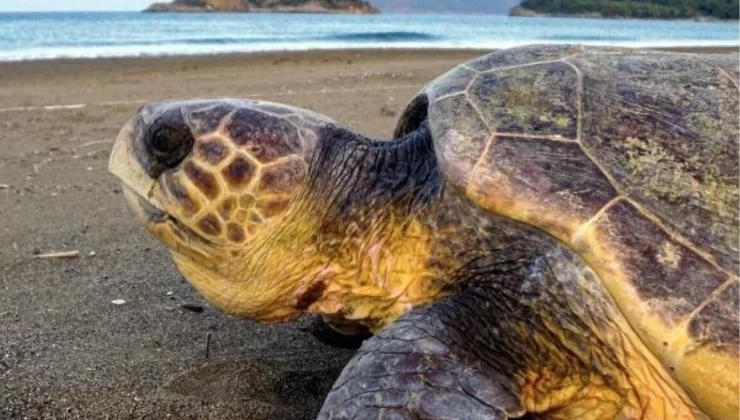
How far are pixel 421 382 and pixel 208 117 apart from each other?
92 centimetres

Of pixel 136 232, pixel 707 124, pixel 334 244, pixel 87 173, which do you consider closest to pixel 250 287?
pixel 334 244

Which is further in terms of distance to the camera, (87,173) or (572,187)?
(87,173)

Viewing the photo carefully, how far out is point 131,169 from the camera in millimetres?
1980

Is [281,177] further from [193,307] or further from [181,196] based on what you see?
[193,307]

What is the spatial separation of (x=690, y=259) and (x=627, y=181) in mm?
203

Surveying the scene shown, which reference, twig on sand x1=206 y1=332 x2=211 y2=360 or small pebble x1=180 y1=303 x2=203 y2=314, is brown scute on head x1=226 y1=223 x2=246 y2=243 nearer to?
twig on sand x1=206 y1=332 x2=211 y2=360

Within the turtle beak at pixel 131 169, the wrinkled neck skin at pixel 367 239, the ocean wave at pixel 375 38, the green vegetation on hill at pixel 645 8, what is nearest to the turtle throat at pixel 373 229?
the wrinkled neck skin at pixel 367 239

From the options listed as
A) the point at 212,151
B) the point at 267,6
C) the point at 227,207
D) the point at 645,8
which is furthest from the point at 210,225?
the point at 645,8

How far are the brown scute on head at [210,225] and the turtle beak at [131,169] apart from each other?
0.13 metres

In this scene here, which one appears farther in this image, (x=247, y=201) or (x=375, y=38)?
(x=375, y=38)

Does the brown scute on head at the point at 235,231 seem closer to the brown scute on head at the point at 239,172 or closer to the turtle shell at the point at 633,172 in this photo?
the brown scute on head at the point at 239,172

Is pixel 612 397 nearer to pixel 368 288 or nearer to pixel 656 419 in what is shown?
pixel 656 419

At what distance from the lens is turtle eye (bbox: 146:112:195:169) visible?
1.92 m

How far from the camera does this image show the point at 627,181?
1.59 meters
